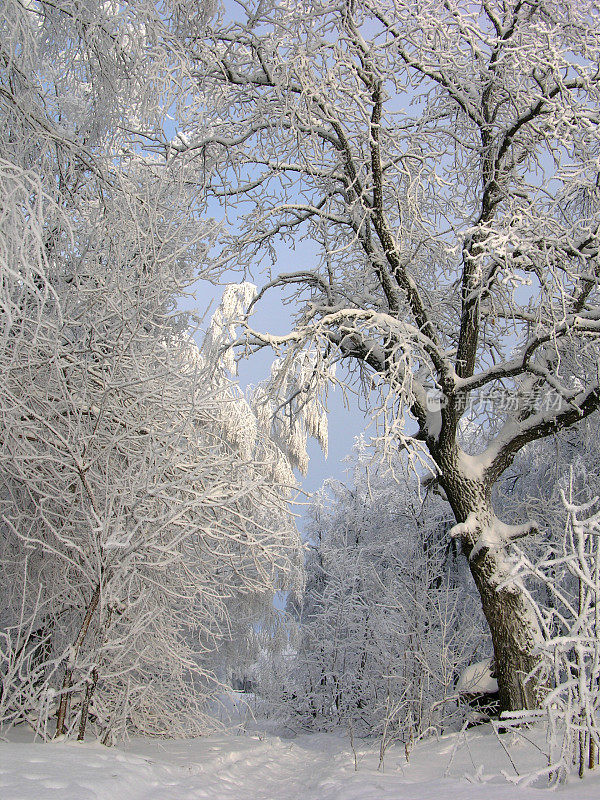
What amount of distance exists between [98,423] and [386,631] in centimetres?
671

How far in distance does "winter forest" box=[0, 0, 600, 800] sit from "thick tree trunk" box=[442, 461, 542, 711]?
33mm

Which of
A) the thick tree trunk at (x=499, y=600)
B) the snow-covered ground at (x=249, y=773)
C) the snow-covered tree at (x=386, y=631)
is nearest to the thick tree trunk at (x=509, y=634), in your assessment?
the thick tree trunk at (x=499, y=600)

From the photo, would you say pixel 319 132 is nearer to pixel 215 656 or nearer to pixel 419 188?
pixel 419 188

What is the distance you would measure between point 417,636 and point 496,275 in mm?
4969

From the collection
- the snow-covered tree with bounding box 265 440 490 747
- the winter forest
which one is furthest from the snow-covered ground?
the snow-covered tree with bounding box 265 440 490 747

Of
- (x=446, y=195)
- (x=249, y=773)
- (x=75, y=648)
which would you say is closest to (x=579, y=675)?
(x=75, y=648)

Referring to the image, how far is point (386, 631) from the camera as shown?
30.1 feet

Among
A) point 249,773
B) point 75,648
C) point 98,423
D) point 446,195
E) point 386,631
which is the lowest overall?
point 249,773

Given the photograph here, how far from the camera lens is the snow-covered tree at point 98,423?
3988mm

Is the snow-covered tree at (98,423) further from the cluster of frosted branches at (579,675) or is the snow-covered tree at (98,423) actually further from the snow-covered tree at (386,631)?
the snow-covered tree at (386,631)

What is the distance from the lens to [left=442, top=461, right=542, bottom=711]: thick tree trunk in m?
6.09

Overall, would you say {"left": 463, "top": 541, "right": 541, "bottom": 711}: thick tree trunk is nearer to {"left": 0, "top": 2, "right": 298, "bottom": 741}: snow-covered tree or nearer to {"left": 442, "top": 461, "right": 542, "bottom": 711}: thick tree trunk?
{"left": 442, "top": 461, "right": 542, "bottom": 711}: thick tree trunk

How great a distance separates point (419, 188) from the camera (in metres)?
6.82

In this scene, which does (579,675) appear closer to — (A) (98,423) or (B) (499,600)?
(A) (98,423)
